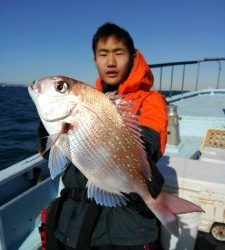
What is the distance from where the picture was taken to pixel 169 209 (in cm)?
187

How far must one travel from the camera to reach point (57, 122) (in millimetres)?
1626

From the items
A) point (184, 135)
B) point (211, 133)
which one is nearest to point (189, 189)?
point (211, 133)

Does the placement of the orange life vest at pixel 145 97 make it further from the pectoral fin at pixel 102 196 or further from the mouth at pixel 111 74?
the pectoral fin at pixel 102 196

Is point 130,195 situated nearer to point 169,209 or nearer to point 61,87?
point 169,209

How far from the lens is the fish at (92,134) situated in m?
1.64

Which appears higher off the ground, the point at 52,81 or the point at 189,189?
the point at 52,81

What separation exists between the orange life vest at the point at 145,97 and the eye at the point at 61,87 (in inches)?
25.3

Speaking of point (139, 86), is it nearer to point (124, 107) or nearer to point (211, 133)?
point (124, 107)

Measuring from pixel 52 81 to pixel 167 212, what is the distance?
3.41 ft

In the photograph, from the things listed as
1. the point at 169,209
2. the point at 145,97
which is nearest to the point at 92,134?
the point at 169,209

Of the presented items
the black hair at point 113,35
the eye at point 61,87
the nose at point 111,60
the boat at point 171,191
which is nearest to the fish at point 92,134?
the eye at point 61,87

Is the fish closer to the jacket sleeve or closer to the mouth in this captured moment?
the jacket sleeve

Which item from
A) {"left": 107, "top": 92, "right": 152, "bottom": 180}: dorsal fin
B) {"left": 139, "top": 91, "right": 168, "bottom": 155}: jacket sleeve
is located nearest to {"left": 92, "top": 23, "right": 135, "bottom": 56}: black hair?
{"left": 139, "top": 91, "right": 168, "bottom": 155}: jacket sleeve

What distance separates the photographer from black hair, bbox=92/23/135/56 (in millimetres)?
2354
